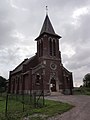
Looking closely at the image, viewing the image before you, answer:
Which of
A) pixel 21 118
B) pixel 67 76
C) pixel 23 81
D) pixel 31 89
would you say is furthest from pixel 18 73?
pixel 21 118

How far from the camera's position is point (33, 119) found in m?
9.62

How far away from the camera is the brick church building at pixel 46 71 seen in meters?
31.9

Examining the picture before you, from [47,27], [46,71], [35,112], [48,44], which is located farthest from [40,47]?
[35,112]

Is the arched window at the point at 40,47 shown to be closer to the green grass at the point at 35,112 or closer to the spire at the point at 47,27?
the spire at the point at 47,27

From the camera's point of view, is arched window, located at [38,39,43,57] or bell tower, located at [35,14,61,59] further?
arched window, located at [38,39,43,57]

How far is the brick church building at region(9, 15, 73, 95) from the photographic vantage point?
3188cm

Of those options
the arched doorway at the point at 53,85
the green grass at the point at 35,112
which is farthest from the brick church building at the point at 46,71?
the green grass at the point at 35,112

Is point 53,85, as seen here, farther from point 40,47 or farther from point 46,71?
point 40,47

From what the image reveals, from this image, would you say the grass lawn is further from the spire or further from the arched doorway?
the spire

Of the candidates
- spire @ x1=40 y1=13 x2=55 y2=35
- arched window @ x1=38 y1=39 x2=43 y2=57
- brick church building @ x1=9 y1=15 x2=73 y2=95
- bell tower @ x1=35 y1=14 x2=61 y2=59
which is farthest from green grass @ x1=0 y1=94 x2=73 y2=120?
spire @ x1=40 y1=13 x2=55 y2=35

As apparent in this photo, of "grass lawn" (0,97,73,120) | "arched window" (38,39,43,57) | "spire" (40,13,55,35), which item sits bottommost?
"grass lawn" (0,97,73,120)

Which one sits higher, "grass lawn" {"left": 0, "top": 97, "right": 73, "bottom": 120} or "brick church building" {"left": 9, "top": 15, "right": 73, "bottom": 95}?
"brick church building" {"left": 9, "top": 15, "right": 73, "bottom": 95}

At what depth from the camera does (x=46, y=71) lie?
3306 centimetres

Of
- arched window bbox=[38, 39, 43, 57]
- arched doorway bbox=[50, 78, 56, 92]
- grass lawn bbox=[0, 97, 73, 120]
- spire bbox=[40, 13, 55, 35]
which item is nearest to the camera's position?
grass lawn bbox=[0, 97, 73, 120]
